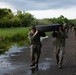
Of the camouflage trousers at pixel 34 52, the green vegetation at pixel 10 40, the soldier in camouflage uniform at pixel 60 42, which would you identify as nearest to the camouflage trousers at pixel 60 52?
the soldier in camouflage uniform at pixel 60 42

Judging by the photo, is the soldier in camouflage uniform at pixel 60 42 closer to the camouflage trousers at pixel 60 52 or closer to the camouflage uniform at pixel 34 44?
the camouflage trousers at pixel 60 52

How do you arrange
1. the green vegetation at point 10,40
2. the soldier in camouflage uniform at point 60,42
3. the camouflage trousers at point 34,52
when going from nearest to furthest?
the camouflage trousers at point 34,52, the soldier in camouflage uniform at point 60,42, the green vegetation at point 10,40

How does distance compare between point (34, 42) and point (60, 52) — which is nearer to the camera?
point (34, 42)

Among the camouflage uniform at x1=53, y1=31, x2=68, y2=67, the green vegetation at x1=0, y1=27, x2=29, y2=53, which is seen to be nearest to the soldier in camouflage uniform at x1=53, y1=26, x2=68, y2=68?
the camouflage uniform at x1=53, y1=31, x2=68, y2=67

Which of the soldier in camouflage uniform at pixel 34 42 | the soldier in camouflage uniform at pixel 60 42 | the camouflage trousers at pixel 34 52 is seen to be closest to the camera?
the soldier in camouflage uniform at pixel 34 42

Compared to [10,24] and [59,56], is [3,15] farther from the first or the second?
[59,56]

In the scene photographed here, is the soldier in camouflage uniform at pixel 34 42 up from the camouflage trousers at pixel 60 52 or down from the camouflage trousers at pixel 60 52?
up

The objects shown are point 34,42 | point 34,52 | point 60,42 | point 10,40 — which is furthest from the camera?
point 10,40

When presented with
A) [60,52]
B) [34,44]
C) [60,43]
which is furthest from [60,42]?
[34,44]

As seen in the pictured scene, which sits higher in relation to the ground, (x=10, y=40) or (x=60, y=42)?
(x=60, y=42)

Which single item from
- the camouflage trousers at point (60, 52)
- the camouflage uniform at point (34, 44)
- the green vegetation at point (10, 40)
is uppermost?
the camouflage uniform at point (34, 44)

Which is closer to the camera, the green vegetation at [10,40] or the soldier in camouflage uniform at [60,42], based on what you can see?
the soldier in camouflage uniform at [60,42]

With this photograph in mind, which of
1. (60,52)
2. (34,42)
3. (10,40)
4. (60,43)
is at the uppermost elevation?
(34,42)

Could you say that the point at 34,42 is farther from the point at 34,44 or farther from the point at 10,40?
the point at 10,40
